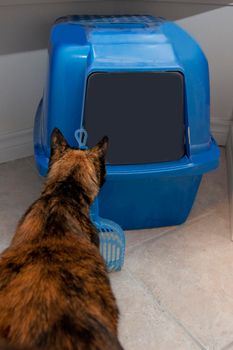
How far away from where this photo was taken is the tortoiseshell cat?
54 cm

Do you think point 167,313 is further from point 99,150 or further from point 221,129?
point 221,129

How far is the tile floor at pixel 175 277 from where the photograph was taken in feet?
3.27

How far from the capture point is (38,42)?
143cm

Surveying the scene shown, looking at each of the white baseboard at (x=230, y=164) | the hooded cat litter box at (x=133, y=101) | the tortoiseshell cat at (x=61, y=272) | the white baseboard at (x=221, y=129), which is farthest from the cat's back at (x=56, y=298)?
the white baseboard at (x=221, y=129)

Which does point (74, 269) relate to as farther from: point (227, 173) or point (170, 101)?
point (227, 173)

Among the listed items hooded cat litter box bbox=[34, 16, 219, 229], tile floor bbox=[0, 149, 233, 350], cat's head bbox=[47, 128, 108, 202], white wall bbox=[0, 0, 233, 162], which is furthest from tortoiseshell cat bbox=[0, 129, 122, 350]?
white wall bbox=[0, 0, 233, 162]

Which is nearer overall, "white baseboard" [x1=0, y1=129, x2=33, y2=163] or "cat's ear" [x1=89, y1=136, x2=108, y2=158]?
"cat's ear" [x1=89, y1=136, x2=108, y2=158]

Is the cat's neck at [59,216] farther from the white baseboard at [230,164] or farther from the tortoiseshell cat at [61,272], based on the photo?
the white baseboard at [230,164]

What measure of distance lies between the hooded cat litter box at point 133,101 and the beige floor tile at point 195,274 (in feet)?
0.65

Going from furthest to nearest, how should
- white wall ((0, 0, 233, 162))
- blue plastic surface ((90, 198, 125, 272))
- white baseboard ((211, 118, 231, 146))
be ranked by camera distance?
white baseboard ((211, 118, 231, 146)), white wall ((0, 0, 233, 162)), blue plastic surface ((90, 198, 125, 272))

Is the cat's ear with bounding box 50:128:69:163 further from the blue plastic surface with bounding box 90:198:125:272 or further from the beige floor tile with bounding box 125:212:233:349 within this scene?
the beige floor tile with bounding box 125:212:233:349

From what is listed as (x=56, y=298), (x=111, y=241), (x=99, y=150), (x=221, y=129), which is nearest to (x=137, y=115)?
(x=99, y=150)

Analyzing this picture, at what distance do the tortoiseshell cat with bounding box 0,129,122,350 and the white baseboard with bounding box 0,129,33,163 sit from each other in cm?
70

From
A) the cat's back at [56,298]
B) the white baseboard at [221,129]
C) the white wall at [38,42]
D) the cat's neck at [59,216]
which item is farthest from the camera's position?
the white baseboard at [221,129]
